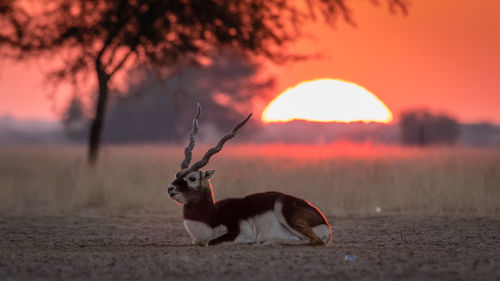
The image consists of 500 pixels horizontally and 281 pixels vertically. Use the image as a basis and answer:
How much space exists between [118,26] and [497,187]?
9769 mm

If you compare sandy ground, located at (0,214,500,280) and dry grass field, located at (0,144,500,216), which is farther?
dry grass field, located at (0,144,500,216)

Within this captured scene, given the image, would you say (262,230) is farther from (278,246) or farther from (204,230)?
(204,230)

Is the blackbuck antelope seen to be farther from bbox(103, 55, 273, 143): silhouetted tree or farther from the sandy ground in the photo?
bbox(103, 55, 273, 143): silhouetted tree

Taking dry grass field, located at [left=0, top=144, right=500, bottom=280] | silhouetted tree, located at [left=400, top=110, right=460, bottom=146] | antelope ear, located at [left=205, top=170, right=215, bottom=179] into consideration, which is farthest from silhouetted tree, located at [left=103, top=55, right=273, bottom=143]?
antelope ear, located at [left=205, top=170, right=215, bottom=179]

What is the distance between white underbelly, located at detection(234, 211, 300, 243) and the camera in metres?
8.02

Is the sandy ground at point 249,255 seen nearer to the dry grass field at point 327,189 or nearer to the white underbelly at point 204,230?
the white underbelly at point 204,230

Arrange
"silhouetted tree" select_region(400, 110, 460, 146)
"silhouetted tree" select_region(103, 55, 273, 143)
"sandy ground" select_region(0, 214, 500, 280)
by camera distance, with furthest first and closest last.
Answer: "silhouetted tree" select_region(103, 55, 273, 143), "silhouetted tree" select_region(400, 110, 460, 146), "sandy ground" select_region(0, 214, 500, 280)

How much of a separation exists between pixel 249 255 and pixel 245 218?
26.2 inches

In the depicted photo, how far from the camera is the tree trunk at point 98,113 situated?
18.0 m

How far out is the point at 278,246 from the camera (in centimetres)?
805

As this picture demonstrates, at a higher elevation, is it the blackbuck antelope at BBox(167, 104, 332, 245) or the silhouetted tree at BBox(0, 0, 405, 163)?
the silhouetted tree at BBox(0, 0, 405, 163)

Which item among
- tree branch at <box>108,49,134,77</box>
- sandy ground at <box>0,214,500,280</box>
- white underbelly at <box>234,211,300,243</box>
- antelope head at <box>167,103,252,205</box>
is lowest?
sandy ground at <box>0,214,500,280</box>

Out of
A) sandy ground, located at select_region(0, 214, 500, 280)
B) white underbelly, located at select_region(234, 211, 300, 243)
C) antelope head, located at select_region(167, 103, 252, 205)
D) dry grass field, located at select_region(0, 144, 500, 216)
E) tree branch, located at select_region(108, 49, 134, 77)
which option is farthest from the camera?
tree branch, located at select_region(108, 49, 134, 77)

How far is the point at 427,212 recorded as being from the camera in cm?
1259
